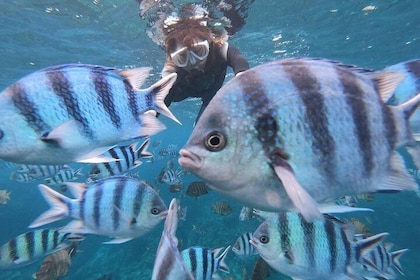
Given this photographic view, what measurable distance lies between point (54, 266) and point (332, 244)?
4817mm

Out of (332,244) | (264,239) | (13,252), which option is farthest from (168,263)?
(13,252)

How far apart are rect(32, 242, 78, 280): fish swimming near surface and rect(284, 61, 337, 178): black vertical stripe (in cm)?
528

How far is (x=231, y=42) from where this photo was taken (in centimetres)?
1644

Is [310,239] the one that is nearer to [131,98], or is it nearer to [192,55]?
[131,98]

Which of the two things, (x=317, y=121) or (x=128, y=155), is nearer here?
(x=317, y=121)

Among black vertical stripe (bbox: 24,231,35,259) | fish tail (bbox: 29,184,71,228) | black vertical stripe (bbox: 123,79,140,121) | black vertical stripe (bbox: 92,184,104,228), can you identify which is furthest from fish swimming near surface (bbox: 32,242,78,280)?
black vertical stripe (bbox: 123,79,140,121)

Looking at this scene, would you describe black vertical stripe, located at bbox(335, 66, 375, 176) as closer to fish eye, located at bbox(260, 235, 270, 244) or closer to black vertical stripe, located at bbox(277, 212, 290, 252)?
black vertical stripe, located at bbox(277, 212, 290, 252)

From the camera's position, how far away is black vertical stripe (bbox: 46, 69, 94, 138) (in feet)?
6.77

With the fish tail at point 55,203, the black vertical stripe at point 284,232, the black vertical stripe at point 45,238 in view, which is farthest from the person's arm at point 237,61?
the black vertical stripe at point 45,238

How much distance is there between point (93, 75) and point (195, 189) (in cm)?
598

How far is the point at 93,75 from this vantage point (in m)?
2.19

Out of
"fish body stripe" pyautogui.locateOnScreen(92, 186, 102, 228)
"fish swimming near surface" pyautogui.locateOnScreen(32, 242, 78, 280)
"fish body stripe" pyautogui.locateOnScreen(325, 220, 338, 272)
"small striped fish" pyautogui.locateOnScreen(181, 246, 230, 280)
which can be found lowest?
"fish swimming near surface" pyautogui.locateOnScreen(32, 242, 78, 280)

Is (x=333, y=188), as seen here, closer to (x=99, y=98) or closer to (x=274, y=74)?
(x=274, y=74)

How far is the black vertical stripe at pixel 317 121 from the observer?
1562 mm
